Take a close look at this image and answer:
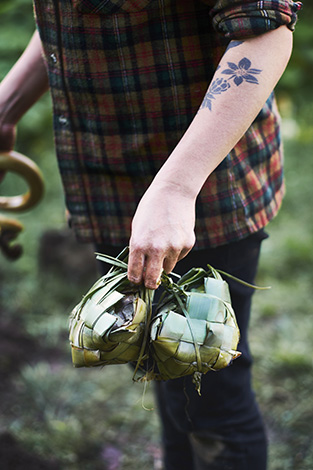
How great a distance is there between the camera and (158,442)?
2.00 m

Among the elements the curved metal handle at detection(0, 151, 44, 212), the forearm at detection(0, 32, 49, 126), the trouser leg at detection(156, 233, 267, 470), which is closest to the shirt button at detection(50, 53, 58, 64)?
the forearm at detection(0, 32, 49, 126)

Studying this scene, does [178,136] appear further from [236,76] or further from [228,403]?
[228,403]

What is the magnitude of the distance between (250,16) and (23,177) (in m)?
0.91

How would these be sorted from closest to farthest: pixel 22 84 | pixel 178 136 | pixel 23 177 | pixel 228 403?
1. pixel 178 136
2. pixel 228 403
3. pixel 22 84
4. pixel 23 177

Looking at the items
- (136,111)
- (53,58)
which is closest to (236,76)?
(136,111)

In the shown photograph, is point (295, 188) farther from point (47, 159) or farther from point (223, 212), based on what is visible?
point (223, 212)

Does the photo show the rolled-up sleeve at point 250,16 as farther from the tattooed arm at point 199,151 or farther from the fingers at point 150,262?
the fingers at point 150,262

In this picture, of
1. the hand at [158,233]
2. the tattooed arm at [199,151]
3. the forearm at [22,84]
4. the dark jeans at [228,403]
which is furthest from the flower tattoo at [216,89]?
the forearm at [22,84]

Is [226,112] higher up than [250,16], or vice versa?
[250,16]

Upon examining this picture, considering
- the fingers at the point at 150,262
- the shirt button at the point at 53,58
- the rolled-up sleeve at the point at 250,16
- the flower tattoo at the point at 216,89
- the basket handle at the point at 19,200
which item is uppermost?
the shirt button at the point at 53,58

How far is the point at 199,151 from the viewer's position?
92cm

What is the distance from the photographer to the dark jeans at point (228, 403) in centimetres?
124

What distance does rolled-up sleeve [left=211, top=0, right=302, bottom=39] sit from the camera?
92cm

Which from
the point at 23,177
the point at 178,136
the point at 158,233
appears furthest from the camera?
the point at 23,177
